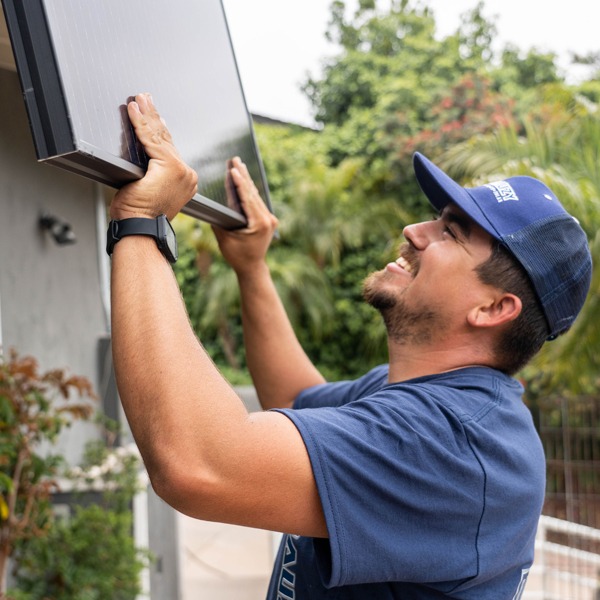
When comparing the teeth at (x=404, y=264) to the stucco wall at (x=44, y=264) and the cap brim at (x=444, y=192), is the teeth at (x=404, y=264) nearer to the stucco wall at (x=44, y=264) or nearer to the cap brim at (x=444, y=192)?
the cap brim at (x=444, y=192)

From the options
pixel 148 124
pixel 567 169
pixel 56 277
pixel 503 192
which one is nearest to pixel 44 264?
pixel 56 277

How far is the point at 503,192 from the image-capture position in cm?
163

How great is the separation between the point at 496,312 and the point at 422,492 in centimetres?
46

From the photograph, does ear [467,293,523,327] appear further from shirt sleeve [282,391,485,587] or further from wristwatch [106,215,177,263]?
wristwatch [106,215,177,263]

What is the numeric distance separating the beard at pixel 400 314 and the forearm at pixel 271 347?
1.56 feet

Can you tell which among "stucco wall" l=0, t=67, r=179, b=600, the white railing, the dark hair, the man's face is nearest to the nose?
the man's face

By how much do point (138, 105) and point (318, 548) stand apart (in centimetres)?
74

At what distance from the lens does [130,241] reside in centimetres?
122

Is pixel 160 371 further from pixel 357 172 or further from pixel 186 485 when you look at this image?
pixel 357 172

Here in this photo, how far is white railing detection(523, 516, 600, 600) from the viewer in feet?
17.5

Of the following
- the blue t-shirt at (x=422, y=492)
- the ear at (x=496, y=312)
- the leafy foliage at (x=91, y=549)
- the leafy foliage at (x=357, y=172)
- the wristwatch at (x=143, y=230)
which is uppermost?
the leafy foliage at (x=357, y=172)

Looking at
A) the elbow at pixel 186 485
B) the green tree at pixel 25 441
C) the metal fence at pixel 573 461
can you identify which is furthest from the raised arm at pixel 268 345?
the metal fence at pixel 573 461

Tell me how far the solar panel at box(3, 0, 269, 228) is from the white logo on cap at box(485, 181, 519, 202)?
536mm

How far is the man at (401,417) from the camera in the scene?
1.17 m
